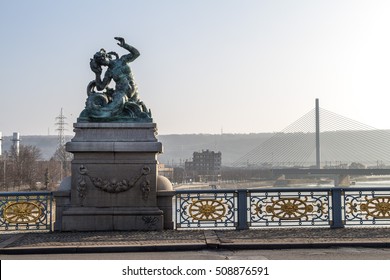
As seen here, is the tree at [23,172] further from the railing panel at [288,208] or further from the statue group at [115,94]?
the railing panel at [288,208]

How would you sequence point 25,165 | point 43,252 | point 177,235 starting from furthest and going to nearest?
point 25,165, point 177,235, point 43,252

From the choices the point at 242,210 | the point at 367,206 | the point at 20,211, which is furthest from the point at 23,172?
the point at 367,206

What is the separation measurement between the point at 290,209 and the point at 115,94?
164 inches

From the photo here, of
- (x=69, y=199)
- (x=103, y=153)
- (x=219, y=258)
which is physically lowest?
(x=219, y=258)

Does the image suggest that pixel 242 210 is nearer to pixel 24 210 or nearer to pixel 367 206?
pixel 367 206

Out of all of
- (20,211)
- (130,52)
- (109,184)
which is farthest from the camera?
(130,52)

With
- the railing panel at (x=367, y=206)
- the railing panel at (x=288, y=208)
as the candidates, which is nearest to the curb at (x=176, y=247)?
the railing panel at (x=288, y=208)

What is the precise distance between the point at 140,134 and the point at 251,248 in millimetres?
3465

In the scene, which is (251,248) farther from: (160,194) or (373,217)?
(373,217)

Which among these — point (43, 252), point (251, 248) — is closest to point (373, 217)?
point (251, 248)

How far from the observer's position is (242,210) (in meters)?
11.9

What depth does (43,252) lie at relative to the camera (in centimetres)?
945

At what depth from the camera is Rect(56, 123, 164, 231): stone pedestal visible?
37.8 ft

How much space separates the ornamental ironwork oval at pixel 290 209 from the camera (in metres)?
11.8
